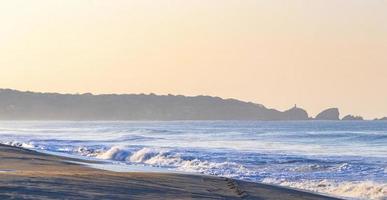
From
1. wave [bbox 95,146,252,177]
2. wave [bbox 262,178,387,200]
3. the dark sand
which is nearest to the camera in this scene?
the dark sand

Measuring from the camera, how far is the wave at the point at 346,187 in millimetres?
24188

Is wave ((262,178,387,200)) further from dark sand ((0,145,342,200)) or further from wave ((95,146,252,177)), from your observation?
wave ((95,146,252,177))

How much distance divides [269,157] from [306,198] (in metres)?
19.2

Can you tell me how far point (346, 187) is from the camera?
25.5 metres

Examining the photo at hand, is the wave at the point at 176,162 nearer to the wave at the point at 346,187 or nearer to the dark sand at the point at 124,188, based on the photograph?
the wave at the point at 346,187

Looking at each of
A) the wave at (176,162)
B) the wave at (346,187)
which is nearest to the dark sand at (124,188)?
the wave at (346,187)

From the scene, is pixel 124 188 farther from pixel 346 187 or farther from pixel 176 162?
pixel 176 162

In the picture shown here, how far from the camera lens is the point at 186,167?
34.7 m

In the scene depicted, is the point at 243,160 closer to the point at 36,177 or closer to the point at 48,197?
the point at 36,177

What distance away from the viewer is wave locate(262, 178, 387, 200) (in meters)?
24.2

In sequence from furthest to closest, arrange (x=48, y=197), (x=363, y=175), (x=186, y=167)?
(x=186, y=167), (x=363, y=175), (x=48, y=197)

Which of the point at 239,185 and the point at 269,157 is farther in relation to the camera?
the point at 269,157

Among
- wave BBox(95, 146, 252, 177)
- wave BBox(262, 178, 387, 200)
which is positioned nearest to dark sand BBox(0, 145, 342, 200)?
wave BBox(262, 178, 387, 200)

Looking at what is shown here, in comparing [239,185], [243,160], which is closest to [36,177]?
[239,185]
